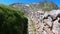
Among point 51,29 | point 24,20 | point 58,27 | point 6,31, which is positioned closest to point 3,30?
point 6,31

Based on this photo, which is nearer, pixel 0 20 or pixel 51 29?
pixel 0 20

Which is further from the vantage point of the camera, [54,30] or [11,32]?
[54,30]

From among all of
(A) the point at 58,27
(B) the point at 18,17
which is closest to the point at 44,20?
(A) the point at 58,27

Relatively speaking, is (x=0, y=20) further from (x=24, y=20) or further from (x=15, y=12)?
(x=24, y=20)

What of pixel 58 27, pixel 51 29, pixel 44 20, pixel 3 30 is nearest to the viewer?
pixel 3 30

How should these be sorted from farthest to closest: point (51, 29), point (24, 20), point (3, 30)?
1. point (51, 29)
2. point (24, 20)
3. point (3, 30)

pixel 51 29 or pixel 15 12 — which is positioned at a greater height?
pixel 15 12

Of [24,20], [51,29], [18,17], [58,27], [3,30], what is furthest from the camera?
[51,29]

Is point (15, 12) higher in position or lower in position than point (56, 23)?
higher

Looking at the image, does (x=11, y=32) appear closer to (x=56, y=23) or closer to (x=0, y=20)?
(x=0, y=20)
